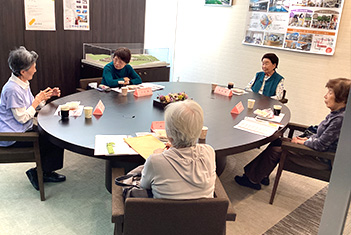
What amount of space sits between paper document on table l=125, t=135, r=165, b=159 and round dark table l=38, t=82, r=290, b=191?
55mm

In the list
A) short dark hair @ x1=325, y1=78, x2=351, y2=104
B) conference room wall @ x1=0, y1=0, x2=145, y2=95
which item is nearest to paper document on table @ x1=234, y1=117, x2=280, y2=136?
short dark hair @ x1=325, y1=78, x2=351, y2=104

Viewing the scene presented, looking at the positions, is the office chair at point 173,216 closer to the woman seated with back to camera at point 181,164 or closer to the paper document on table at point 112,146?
the woman seated with back to camera at point 181,164

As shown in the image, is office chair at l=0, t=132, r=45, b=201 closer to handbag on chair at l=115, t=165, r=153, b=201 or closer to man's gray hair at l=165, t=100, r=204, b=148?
handbag on chair at l=115, t=165, r=153, b=201

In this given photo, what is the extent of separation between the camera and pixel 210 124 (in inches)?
102

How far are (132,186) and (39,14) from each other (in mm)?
3625

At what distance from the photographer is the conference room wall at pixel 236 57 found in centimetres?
443

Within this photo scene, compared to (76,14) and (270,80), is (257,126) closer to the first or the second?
(270,80)

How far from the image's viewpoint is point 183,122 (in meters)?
1.50

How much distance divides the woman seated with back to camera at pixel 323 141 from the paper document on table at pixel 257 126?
25 cm

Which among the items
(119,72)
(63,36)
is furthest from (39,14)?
(119,72)

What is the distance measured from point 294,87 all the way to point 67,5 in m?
3.57

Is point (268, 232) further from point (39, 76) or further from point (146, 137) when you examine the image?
point (39, 76)

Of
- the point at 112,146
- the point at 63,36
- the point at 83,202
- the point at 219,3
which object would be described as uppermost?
the point at 219,3

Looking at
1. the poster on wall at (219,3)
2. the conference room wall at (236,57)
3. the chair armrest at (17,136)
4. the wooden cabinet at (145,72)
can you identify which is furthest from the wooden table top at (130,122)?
the poster on wall at (219,3)
